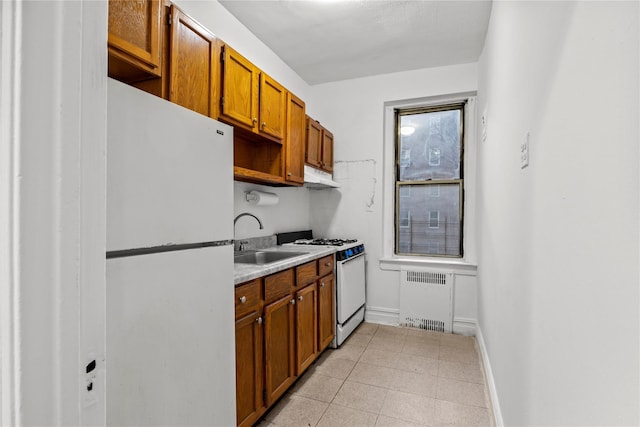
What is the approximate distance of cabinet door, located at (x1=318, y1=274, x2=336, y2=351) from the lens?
8.73 feet

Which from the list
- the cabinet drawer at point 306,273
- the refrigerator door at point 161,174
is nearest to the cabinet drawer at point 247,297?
the refrigerator door at point 161,174

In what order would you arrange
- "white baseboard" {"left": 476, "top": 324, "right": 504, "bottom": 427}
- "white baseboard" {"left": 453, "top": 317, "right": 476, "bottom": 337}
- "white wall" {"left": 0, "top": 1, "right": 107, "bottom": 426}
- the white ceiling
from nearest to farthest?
"white wall" {"left": 0, "top": 1, "right": 107, "bottom": 426}, "white baseboard" {"left": 476, "top": 324, "right": 504, "bottom": 427}, the white ceiling, "white baseboard" {"left": 453, "top": 317, "right": 476, "bottom": 337}

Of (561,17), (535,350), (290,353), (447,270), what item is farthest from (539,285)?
(447,270)

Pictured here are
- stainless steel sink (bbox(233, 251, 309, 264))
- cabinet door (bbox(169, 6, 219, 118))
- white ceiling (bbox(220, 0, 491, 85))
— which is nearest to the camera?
cabinet door (bbox(169, 6, 219, 118))

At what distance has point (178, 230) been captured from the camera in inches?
47.7

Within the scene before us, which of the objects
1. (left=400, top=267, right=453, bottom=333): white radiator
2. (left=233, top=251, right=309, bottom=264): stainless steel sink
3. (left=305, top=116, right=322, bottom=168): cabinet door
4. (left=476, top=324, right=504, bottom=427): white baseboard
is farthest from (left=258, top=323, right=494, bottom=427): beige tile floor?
(left=305, top=116, right=322, bottom=168): cabinet door

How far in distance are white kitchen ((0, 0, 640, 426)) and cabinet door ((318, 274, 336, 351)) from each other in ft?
2.99

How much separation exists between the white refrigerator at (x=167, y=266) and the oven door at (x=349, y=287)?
5.29 feet

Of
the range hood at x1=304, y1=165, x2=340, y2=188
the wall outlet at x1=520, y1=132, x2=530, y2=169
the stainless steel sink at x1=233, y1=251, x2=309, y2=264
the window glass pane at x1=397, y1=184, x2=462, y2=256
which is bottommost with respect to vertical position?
the stainless steel sink at x1=233, y1=251, x2=309, y2=264

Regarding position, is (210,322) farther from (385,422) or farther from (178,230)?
(385,422)

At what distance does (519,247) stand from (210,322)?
132 centimetres

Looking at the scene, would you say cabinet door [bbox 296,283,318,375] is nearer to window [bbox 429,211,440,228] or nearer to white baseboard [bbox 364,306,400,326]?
white baseboard [bbox 364,306,400,326]

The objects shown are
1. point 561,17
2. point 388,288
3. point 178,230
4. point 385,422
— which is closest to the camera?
point 561,17

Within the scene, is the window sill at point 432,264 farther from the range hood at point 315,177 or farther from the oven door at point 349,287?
the range hood at point 315,177
